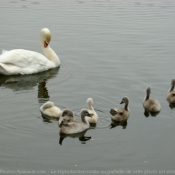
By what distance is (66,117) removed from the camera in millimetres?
9031

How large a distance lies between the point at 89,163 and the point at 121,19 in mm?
14254

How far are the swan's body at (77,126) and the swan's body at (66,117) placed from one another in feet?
0.25

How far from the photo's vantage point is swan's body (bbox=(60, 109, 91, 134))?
8.90m

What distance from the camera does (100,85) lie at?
11914 millimetres

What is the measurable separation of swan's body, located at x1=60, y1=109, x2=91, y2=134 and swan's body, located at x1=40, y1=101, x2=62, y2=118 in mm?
697

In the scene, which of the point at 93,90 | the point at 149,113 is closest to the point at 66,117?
the point at 149,113

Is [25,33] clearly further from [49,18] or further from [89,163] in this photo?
[89,163]

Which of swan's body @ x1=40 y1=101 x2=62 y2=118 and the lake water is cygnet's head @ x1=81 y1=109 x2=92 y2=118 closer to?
the lake water

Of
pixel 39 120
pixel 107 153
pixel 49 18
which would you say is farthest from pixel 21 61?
pixel 49 18

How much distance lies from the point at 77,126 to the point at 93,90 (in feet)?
8.44

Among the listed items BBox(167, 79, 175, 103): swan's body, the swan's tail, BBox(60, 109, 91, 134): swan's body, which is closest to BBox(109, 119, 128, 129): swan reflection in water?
BBox(60, 109, 91, 134): swan's body

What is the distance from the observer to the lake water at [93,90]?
26.1ft

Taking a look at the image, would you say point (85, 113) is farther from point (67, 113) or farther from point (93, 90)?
point (93, 90)

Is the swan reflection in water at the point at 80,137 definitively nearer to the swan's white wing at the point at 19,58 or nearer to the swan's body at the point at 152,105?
the swan's body at the point at 152,105
